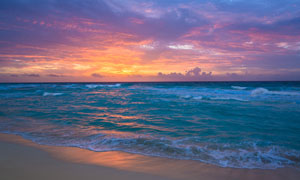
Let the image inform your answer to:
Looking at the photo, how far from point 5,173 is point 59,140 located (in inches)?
73.5

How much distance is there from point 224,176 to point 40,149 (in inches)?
170

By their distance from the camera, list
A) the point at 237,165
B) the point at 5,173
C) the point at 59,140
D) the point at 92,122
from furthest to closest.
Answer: the point at 92,122 < the point at 59,140 < the point at 237,165 < the point at 5,173

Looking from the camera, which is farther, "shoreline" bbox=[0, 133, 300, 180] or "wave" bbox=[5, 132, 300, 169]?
"wave" bbox=[5, 132, 300, 169]

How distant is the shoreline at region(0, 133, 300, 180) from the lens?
299 centimetres

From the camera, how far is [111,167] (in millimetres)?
3264

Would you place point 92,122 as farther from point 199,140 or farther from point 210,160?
point 210,160

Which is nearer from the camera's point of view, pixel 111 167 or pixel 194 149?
pixel 111 167

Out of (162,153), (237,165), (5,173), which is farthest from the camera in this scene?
(162,153)

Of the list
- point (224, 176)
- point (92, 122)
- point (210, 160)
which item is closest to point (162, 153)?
point (210, 160)

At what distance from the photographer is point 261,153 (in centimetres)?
403

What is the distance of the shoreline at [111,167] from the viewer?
299 centimetres

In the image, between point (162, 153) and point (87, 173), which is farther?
point (162, 153)

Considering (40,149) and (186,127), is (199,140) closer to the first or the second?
(186,127)

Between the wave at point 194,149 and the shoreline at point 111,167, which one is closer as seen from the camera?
the shoreline at point 111,167
